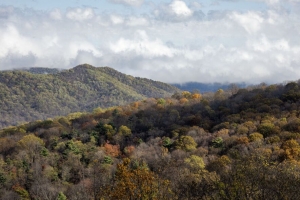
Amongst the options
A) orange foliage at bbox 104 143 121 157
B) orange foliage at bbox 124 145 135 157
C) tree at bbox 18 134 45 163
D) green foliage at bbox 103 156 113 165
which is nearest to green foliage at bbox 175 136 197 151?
orange foliage at bbox 124 145 135 157

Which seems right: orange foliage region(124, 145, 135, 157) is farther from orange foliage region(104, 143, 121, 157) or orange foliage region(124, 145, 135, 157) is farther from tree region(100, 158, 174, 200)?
tree region(100, 158, 174, 200)

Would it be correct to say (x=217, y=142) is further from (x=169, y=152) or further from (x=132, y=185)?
(x=132, y=185)

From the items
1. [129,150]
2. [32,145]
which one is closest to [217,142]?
[129,150]

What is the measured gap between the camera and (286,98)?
379ft

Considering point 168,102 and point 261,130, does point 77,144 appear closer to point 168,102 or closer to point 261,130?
point 261,130

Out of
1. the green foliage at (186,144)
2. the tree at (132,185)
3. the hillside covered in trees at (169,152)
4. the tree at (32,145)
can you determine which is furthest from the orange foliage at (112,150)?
the tree at (132,185)

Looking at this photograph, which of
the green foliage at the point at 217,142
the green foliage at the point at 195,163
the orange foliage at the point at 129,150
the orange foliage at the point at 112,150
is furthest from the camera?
the orange foliage at the point at 112,150

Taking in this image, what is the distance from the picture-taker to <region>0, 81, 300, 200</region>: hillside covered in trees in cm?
2548

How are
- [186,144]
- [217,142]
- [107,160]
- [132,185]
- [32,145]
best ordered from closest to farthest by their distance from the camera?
[132,185] < [217,142] < [107,160] < [186,144] < [32,145]

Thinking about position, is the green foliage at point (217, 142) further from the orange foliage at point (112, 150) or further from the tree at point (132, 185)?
the tree at point (132, 185)

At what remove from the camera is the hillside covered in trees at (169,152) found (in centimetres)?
2548

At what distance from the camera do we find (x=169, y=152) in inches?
3472

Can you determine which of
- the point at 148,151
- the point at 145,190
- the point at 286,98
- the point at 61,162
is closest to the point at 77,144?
the point at 61,162

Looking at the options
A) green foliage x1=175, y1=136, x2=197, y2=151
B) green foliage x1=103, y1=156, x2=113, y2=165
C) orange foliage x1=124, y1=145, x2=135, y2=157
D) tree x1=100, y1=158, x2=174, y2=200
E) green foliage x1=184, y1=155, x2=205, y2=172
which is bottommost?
green foliage x1=103, y1=156, x2=113, y2=165
